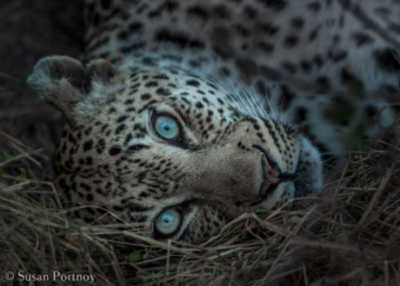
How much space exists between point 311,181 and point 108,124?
3.64ft

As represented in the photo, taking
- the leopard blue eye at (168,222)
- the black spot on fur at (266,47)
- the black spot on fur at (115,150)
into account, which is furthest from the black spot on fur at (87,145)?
the black spot on fur at (266,47)

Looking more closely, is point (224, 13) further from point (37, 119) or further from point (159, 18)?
point (37, 119)

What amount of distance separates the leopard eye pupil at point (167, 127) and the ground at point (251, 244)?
0.49m

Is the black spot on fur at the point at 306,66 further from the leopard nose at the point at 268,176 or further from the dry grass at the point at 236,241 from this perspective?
the leopard nose at the point at 268,176

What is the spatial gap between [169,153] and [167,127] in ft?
0.49

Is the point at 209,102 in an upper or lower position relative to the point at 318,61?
lower

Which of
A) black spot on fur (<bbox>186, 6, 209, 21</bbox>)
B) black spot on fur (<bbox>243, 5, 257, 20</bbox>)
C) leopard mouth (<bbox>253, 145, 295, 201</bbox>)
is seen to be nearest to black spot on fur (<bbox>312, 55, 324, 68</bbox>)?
black spot on fur (<bbox>243, 5, 257, 20</bbox>)

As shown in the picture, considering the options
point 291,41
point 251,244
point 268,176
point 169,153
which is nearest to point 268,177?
point 268,176

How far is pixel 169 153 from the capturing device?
3.34 meters

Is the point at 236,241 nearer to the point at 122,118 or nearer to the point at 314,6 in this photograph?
the point at 122,118

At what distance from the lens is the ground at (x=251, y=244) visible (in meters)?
2.96

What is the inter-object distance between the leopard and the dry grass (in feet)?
Answer: 0.33

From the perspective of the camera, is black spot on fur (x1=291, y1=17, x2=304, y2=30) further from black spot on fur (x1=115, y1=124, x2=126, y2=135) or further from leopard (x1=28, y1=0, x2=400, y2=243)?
black spot on fur (x1=115, y1=124, x2=126, y2=135)

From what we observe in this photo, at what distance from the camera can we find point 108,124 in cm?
346
